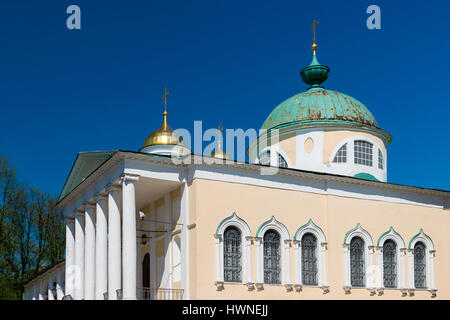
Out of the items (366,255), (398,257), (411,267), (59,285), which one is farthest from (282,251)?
(59,285)

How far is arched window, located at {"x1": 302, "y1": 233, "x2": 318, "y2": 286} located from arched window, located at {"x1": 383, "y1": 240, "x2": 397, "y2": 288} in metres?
2.70

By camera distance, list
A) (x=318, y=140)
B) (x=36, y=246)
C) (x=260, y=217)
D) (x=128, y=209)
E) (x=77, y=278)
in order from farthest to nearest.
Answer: (x=36, y=246) < (x=318, y=140) < (x=77, y=278) < (x=260, y=217) < (x=128, y=209)

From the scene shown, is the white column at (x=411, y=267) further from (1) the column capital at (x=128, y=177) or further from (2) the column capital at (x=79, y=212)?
(2) the column capital at (x=79, y=212)

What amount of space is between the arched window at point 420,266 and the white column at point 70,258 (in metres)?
11.3

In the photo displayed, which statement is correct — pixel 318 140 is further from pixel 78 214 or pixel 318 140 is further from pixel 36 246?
pixel 36 246

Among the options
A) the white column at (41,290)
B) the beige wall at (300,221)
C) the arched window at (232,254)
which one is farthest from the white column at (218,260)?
the white column at (41,290)

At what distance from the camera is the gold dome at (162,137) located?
27.7 m

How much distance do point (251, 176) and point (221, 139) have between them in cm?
1203

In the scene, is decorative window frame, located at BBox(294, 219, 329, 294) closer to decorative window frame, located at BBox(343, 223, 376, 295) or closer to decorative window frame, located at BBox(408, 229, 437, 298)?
decorative window frame, located at BBox(343, 223, 376, 295)

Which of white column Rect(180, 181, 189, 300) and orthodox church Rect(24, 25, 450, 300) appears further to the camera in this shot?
orthodox church Rect(24, 25, 450, 300)

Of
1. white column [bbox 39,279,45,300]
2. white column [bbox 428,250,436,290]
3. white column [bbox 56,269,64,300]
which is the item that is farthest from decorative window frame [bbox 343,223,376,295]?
white column [bbox 39,279,45,300]

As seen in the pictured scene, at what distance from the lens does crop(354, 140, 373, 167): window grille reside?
24902 mm
